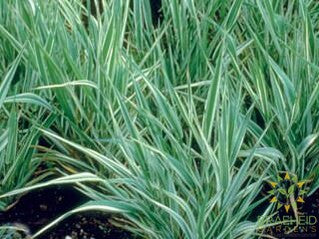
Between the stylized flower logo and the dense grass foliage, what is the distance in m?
0.03

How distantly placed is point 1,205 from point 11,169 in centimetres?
10

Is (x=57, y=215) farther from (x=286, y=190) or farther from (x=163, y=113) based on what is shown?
(x=286, y=190)

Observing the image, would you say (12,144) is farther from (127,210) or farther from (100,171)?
(127,210)

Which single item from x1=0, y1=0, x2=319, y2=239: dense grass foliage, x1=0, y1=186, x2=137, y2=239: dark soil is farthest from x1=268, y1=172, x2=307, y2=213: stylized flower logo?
x1=0, y1=186, x2=137, y2=239: dark soil

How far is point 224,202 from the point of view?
1.71m

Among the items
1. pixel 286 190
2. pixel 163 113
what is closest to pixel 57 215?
pixel 163 113

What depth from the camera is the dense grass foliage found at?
1710 mm

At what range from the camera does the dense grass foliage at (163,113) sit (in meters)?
1.71

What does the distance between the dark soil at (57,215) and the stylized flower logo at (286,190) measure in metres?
0.37

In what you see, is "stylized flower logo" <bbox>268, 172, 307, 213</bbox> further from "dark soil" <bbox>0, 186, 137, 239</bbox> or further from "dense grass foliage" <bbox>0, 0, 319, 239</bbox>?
"dark soil" <bbox>0, 186, 137, 239</bbox>

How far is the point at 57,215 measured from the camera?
6.33 ft

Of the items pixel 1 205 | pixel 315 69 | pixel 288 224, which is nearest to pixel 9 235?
pixel 1 205

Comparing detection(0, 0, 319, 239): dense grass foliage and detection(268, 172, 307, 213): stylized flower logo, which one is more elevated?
detection(0, 0, 319, 239): dense grass foliage

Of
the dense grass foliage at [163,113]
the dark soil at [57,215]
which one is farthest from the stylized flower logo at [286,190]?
the dark soil at [57,215]
